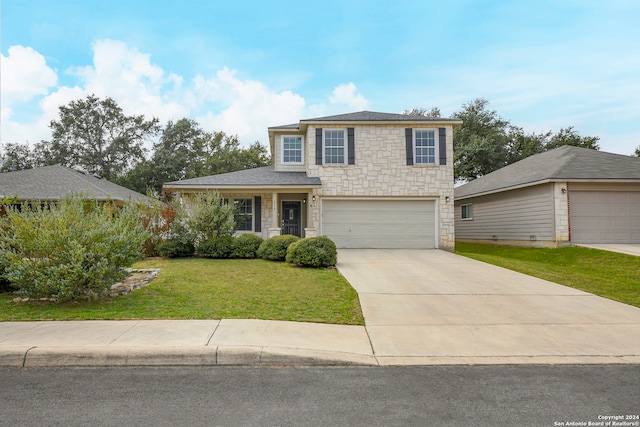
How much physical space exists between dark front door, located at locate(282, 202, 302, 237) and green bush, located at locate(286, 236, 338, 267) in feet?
19.6

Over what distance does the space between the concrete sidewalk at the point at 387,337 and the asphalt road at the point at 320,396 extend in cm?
19

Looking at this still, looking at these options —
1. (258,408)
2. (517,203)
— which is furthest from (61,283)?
(517,203)

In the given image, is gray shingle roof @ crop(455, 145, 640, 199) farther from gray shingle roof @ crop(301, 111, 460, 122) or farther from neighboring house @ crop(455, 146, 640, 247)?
gray shingle roof @ crop(301, 111, 460, 122)

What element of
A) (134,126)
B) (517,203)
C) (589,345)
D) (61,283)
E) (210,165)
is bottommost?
(589,345)

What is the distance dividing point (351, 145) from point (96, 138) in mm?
29826

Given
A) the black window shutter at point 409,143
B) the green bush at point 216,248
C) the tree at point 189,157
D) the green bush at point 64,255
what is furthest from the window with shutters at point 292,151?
the tree at point 189,157

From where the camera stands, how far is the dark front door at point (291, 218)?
17.1 metres

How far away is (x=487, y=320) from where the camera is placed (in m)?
6.10

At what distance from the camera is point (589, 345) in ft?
16.3

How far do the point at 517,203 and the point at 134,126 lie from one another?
33.9m

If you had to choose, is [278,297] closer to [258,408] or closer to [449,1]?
[258,408]

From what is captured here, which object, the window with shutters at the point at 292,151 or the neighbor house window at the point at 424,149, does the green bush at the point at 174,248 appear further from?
the neighbor house window at the point at 424,149

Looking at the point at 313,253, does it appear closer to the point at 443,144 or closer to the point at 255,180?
the point at 255,180

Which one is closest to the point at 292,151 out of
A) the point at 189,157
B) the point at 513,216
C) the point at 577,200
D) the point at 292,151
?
the point at 292,151
